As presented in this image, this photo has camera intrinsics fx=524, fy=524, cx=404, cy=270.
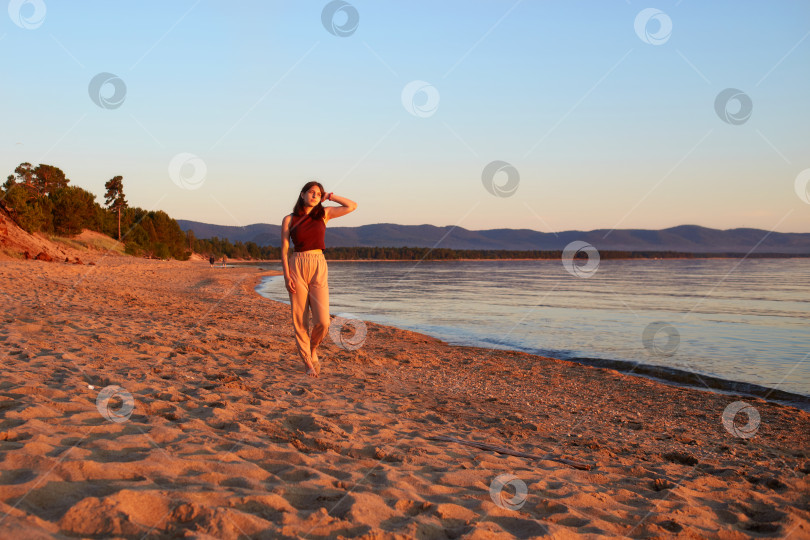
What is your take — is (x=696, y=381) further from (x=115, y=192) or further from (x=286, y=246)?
(x=115, y=192)

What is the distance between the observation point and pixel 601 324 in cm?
1928

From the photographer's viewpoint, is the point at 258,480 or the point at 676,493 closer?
the point at 258,480

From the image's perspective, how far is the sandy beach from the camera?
9.89 feet

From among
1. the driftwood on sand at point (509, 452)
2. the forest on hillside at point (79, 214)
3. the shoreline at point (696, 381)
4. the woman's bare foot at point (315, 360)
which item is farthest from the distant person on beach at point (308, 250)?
the forest on hillside at point (79, 214)

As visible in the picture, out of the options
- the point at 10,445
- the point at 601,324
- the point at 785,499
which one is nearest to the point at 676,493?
the point at 785,499

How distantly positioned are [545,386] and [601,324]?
11005 mm

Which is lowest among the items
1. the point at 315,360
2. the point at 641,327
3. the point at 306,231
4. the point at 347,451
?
the point at 347,451

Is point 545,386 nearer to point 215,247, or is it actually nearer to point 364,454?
point 364,454

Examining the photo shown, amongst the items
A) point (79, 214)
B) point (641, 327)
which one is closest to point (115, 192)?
point (79, 214)

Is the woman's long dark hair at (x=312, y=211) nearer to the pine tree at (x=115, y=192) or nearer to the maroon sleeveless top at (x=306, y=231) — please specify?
the maroon sleeveless top at (x=306, y=231)

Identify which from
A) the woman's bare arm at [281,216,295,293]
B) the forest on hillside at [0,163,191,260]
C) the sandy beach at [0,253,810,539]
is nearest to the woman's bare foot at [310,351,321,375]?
the sandy beach at [0,253,810,539]

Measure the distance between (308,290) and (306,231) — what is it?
31.8 inches

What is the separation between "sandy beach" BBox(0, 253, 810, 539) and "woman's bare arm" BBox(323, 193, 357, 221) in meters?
2.34

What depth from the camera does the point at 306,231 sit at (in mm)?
6957
